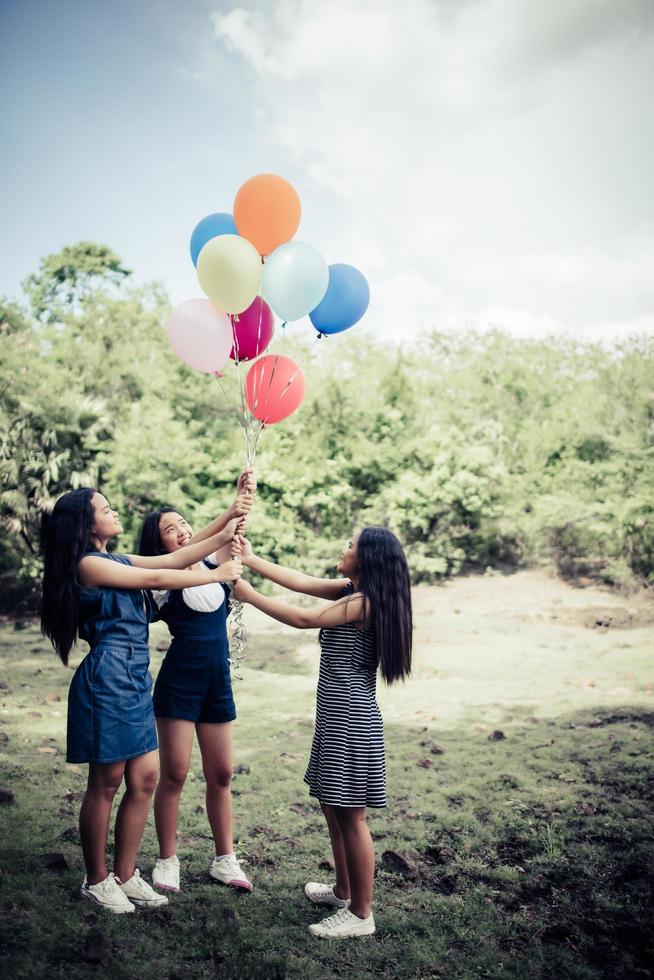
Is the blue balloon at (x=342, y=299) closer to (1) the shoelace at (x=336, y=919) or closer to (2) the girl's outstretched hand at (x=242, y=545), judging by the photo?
(2) the girl's outstretched hand at (x=242, y=545)

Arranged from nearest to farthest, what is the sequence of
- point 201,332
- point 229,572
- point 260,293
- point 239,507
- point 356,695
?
point 356,695 → point 229,572 → point 239,507 → point 201,332 → point 260,293

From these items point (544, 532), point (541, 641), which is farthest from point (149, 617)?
point (544, 532)

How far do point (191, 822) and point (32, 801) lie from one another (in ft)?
2.84

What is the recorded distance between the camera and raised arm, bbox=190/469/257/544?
119 inches

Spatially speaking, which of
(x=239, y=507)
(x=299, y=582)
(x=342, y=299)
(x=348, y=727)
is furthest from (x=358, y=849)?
(x=342, y=299)

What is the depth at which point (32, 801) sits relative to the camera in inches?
148

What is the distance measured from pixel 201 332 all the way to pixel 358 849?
2396 mm

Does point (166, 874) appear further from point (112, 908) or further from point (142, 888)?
point (112, 908)

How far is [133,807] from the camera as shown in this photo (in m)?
2.69

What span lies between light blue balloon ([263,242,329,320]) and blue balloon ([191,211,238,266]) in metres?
0.38

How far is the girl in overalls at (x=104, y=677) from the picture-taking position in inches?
102

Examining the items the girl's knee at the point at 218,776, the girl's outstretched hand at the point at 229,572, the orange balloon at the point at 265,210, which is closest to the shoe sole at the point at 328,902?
the girl's knee at the point at 218,776

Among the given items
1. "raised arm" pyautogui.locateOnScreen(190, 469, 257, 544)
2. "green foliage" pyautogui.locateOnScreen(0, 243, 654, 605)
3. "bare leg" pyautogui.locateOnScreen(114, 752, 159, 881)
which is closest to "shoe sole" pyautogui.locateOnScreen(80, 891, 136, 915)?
"bare leg" pyautogui.locateOnScreen(114, 752, 159, 881)

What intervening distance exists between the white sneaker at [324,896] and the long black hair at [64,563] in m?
1.42
